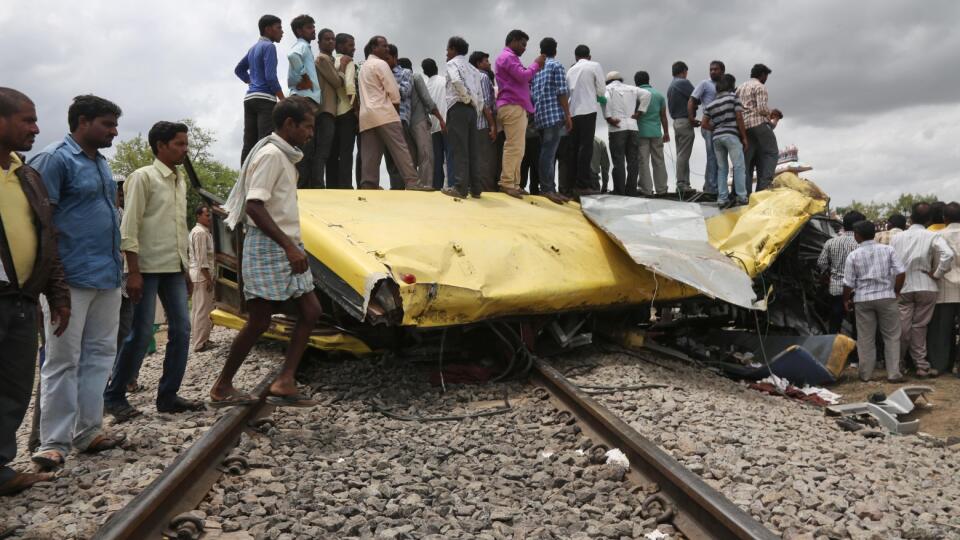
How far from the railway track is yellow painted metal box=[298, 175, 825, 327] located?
1255 millimetres

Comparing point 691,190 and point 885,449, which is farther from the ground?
point 691,190

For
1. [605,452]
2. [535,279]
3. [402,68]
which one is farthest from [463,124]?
[605,452]

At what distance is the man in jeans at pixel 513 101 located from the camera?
7297mm

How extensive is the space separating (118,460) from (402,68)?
19.5 feet

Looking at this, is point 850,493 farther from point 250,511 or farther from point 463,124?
point 463,124

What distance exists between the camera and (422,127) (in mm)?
7988

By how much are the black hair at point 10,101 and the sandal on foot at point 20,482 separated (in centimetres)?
151

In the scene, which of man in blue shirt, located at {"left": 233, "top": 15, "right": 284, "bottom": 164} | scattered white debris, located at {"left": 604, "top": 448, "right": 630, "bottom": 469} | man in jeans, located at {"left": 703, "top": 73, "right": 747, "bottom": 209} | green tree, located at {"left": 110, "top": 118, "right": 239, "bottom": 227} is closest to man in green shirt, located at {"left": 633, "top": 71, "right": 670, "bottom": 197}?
man in jeans, located at {"left": 703, "top": 73, "right": 747, "bottom": 209}

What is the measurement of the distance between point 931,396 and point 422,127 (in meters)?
5.95

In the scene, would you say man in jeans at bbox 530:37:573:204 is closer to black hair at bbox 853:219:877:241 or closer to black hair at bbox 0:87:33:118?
black hair at bbox 853:219:877:241

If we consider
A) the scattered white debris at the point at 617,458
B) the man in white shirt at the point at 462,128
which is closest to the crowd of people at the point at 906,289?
the man in white shirt at the point at 462,128

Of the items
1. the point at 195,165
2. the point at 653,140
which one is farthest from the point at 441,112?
the point at 195,165

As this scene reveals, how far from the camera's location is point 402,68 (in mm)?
8031

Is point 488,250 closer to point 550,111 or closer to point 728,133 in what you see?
point 550,111
